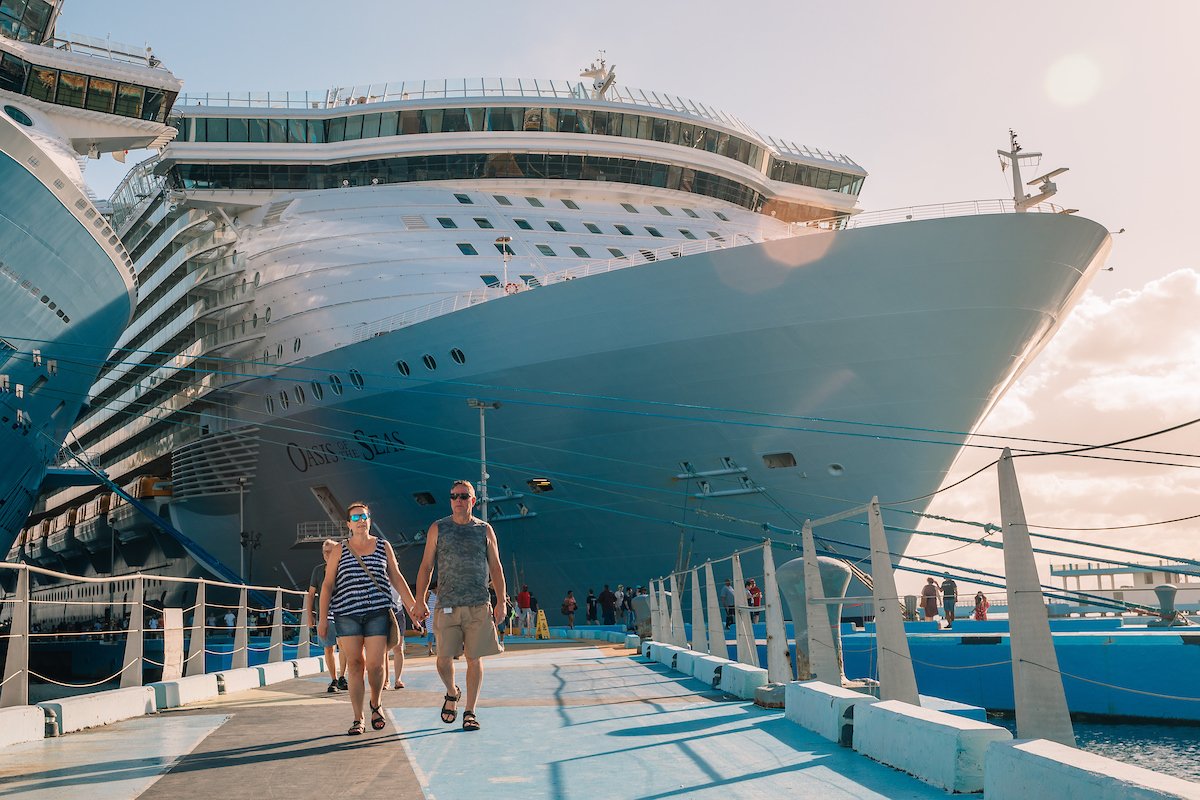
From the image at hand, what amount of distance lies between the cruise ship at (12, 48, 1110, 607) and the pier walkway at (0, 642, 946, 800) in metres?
8.97

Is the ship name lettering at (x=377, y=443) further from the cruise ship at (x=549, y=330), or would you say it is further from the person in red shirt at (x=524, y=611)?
the person in red shirt at (x=524, y=611)

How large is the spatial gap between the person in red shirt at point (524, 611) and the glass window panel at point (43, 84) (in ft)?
43.3

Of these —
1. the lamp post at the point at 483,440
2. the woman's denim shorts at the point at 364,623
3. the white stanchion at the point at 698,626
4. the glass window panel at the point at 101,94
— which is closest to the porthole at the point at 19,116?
the glass window panel at the point at 101,94

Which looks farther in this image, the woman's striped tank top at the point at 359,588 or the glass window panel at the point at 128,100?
the glass window panel at the point at 128,100

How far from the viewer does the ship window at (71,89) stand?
Result: 22531 mm

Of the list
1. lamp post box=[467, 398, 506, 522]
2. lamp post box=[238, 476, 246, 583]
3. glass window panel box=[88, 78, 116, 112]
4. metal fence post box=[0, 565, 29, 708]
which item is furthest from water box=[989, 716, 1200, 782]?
lamp post box=[238, 476, 246, 583]

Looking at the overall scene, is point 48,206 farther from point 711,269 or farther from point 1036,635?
point 1036,635

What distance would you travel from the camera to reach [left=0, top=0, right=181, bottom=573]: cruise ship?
18312 mm

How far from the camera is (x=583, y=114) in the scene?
30.5 metres

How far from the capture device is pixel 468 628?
21.7 feet

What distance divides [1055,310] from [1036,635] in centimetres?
1573

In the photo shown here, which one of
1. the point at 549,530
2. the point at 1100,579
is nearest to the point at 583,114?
the point at 549,530

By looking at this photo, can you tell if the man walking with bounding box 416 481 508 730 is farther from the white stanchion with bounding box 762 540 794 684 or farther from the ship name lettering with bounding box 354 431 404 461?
the ship name lettering with bounding box 354 431 404 461

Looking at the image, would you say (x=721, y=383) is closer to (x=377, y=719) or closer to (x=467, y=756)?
(x=377, y=719)
